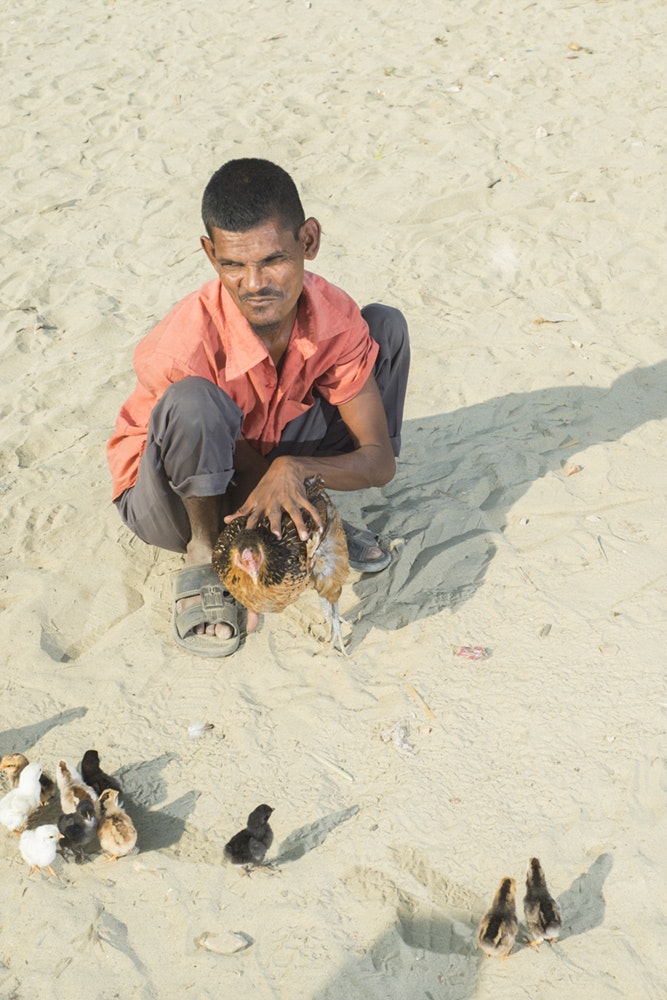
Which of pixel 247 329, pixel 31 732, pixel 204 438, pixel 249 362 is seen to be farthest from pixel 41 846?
pixel 247 329

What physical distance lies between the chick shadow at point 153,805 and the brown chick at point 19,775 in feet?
0.80

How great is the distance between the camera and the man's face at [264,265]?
3.22 m

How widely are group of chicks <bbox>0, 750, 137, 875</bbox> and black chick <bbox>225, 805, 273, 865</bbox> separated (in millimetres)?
338

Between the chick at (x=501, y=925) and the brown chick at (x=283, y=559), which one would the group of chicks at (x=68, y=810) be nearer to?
the brown chick at (x=283, y=559)

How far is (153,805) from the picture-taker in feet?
10.5

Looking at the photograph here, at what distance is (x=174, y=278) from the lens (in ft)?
20.4

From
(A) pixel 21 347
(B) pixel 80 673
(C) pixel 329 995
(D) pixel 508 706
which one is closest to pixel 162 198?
(A) pixel 21 347

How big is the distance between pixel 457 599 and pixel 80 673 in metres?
1.61

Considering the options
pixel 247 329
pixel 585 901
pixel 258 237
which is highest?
pixel 258 237

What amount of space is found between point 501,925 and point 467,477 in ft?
7.82

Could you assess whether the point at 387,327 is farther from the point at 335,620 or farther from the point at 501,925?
the point at 501,925

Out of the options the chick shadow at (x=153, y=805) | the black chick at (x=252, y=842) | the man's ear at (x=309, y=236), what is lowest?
the chick shadow at (x=153, y=805)

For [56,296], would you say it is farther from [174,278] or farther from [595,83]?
[595,83]

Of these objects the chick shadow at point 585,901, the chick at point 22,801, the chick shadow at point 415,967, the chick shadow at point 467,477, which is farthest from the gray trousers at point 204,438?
the chick shadow at point 585,901
